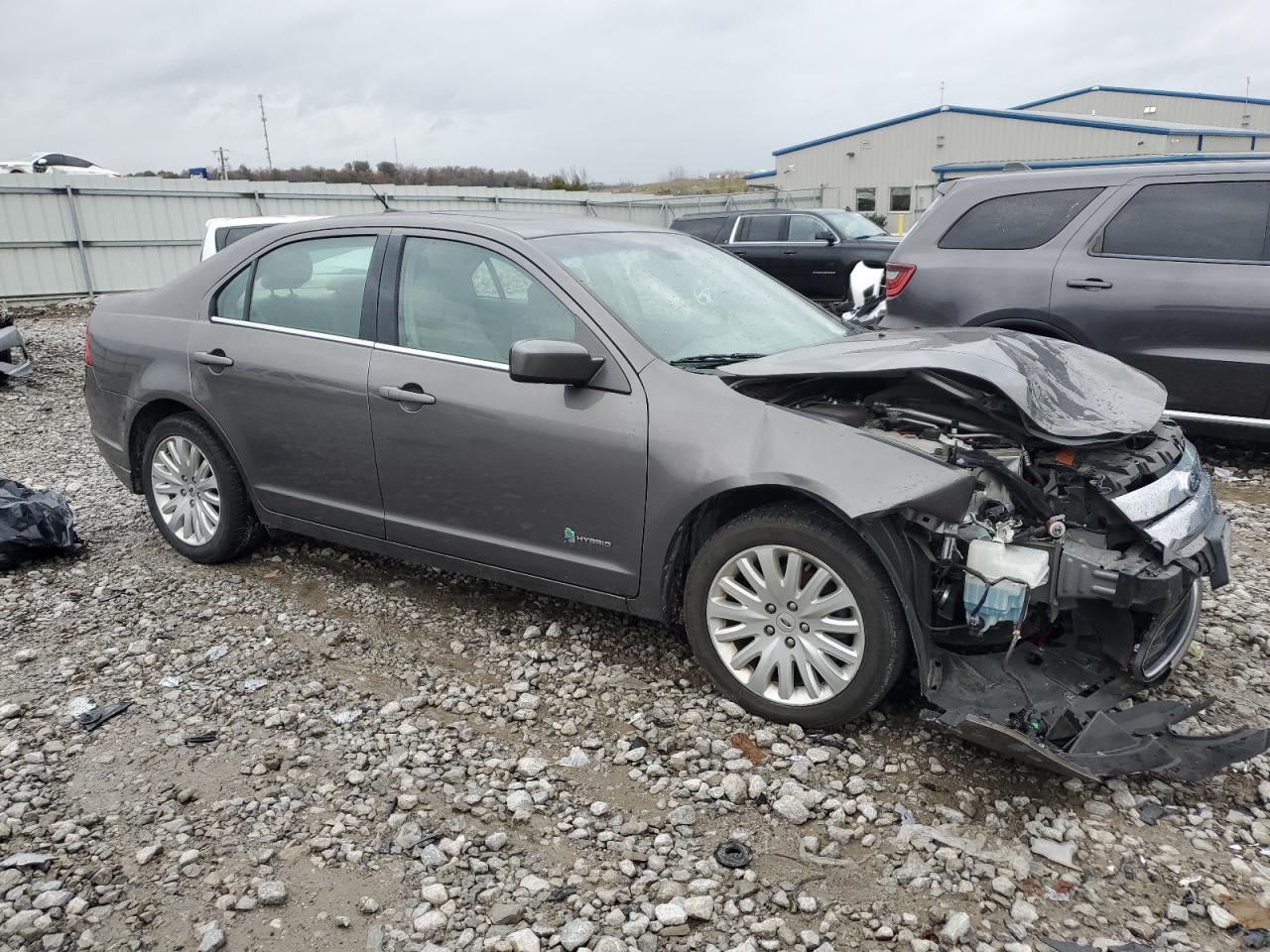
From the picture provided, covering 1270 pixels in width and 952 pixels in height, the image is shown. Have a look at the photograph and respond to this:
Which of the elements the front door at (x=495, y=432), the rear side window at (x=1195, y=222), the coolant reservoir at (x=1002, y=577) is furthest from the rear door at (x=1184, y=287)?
the front door at (x=495, y=432)

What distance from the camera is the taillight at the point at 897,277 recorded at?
638 centimetres

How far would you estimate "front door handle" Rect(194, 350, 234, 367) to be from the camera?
4.45m

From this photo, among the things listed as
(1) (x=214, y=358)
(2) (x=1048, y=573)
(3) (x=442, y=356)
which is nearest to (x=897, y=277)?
(3) (x=442, y=356)

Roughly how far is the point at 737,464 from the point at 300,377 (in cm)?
213

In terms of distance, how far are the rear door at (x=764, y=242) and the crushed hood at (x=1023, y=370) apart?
11416 millimetres

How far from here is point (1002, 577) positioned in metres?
2.86

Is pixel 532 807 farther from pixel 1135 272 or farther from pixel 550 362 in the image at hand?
pixel 1135 272

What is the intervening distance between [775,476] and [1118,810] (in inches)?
56.2

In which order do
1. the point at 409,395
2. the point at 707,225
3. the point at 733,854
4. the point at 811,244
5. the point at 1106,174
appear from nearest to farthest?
the point at 733,854
the point at 409,395
the point at 1106,174
the point at 811,244
the point at 707,225

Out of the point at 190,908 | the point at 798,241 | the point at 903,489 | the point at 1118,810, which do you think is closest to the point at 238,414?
the point at 190,908

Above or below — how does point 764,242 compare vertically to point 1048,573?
above

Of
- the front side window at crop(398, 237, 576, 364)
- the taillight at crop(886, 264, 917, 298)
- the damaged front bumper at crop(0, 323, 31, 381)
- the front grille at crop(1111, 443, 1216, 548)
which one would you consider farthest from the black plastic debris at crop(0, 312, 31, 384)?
the front grille at crop(1111, 443, 1216, 548)

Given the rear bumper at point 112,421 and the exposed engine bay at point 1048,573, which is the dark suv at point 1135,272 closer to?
the exposed engine bay at point 1048,573

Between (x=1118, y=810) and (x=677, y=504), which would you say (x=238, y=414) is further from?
(x=1118, y=810)
